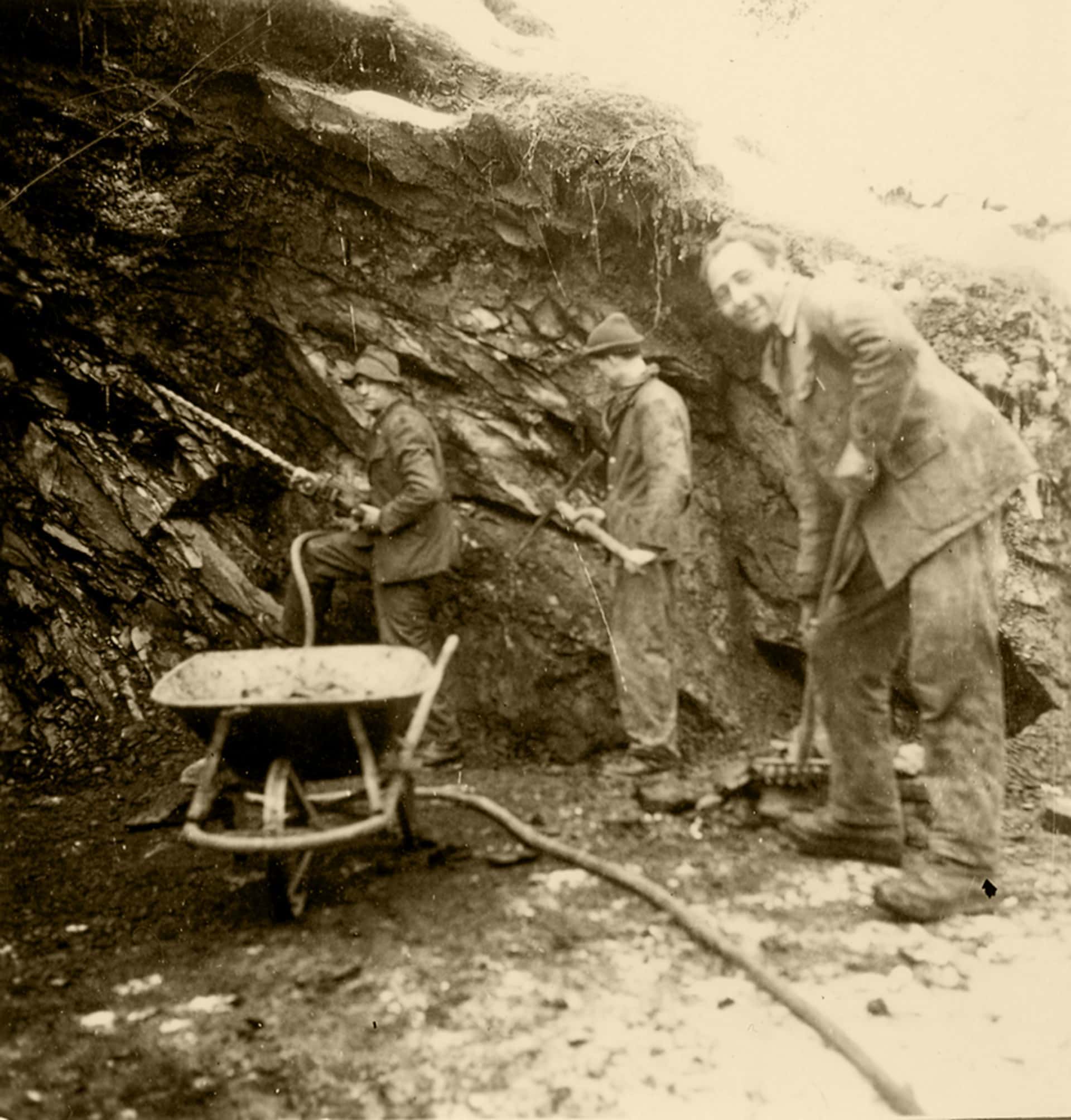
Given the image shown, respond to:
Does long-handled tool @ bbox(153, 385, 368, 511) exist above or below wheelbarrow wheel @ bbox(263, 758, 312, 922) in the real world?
above

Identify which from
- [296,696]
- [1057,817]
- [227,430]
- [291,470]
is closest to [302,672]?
[296,696]

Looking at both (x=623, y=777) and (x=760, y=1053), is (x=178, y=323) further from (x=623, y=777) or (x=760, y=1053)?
(x=760, y=1053)

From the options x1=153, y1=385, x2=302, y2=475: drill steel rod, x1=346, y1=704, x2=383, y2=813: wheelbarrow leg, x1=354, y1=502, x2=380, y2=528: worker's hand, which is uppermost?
x1=153, y1=385, x2=302, y2=475: drill steel rod

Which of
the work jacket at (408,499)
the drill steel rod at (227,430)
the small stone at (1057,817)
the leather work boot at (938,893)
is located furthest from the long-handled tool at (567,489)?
the small stone at (1057,817)

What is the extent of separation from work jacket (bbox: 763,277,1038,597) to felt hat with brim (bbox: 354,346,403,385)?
1.86 m

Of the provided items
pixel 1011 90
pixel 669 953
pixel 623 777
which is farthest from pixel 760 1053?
pixel 1011 90

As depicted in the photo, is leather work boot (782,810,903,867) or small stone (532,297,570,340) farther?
small stone (532,297,570,340)

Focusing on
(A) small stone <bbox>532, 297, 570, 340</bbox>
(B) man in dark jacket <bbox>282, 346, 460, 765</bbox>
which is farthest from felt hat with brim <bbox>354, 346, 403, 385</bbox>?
(A) small stone <bbox>532, 297, 570, 340</bbox>

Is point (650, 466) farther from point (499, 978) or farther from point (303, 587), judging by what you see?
point (499, 978)

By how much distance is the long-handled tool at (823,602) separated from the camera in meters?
3.54

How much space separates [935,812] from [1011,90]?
253 cm

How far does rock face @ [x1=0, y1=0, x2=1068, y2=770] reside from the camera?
172 inches

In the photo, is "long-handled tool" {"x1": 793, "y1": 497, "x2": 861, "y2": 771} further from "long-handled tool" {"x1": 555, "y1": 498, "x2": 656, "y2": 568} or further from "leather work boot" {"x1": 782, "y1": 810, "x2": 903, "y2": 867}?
"long-handled tool" {"x1": 555, "y1": 498, "x2": 656, "y2": 568}

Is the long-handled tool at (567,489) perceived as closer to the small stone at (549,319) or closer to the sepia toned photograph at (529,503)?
the sepia toned photograph at (529,503)
